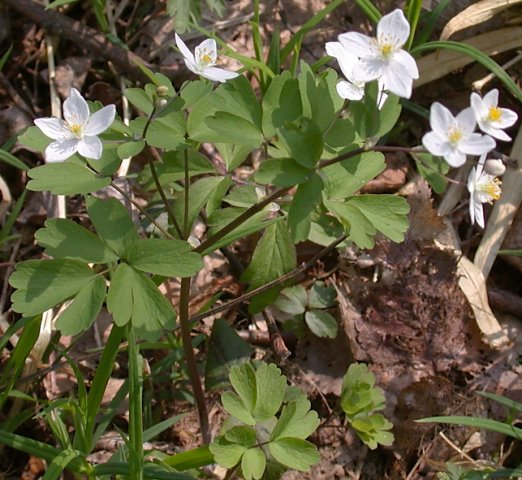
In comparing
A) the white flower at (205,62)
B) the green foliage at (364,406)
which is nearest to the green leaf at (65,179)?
the white flower at (205,62)

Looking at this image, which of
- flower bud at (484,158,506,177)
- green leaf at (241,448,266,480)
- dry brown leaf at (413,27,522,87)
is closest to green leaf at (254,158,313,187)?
flower bud at (484,158,506,177)

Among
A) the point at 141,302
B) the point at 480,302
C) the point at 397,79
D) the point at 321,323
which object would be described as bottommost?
the point at 480,302

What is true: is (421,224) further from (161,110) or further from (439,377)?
(161,110)

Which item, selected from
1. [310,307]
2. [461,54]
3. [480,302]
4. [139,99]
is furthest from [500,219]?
[139,99]

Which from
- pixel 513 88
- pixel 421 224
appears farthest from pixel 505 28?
pixel 421 224

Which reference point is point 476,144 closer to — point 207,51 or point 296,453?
point 207,51

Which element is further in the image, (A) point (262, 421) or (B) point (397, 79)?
(A) point (262, 421)

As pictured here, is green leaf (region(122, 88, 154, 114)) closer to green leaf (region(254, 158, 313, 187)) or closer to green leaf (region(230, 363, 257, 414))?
green leaf (region(254, 158, 313, 187))

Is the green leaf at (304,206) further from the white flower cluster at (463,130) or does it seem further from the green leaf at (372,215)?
the white flower cluster at (463,130)
